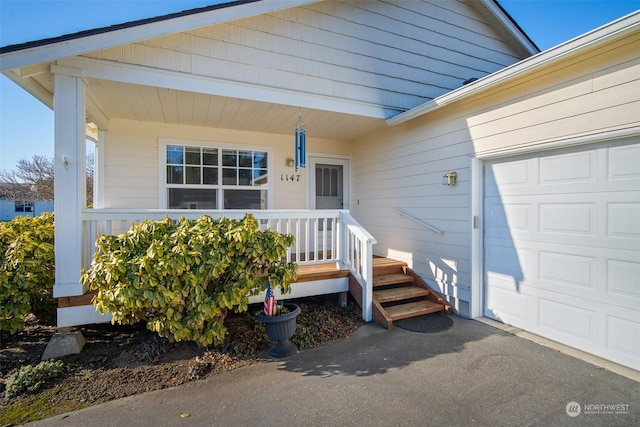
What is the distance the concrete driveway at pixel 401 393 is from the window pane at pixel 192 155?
3901 mm

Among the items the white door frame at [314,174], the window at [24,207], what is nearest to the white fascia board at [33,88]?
the white door frame at [314,174]

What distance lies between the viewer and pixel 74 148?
137 inches

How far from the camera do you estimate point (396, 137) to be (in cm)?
567

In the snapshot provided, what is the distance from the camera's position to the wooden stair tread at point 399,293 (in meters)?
4.55

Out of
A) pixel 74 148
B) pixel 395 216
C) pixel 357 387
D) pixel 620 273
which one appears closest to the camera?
pixel 357 387

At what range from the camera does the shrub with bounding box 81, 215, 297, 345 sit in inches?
113

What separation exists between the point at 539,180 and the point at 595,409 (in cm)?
232

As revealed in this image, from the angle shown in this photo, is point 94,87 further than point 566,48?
Yes

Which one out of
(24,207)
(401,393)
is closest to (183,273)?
(401,393)

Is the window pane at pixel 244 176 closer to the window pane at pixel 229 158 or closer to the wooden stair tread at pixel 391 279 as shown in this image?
the window pane at pixel 229 158

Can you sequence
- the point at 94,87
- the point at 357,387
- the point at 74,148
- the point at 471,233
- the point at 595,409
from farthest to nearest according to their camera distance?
1. the point at 471,233
2. the point at 94,87
3. the point at 74,148
4. the point at 357,387
5. the point at 595,409

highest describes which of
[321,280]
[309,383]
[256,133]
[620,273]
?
[256,133]

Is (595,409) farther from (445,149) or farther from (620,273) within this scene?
(445,149)

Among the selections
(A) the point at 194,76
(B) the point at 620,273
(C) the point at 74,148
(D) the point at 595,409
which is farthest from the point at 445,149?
(C) the point at 74,148
